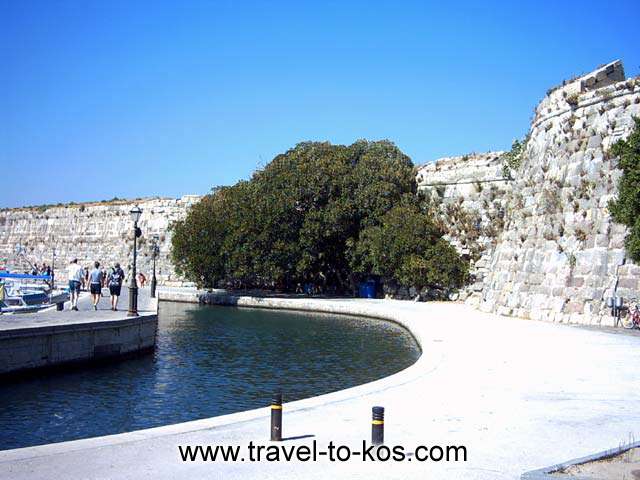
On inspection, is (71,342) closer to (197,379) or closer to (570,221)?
(197,379)

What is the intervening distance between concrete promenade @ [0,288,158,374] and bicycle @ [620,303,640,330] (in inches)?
524

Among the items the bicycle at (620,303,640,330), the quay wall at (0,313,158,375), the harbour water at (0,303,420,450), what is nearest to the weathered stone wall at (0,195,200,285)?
the harbour water at (0,303,420,450)

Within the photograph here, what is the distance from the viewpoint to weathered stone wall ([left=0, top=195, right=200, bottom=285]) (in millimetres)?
54344

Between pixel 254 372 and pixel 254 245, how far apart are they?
816 inches

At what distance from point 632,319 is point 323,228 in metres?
19.0

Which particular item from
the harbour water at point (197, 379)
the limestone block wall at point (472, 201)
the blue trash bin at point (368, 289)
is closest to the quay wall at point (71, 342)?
the harbour water at point (197, 379)

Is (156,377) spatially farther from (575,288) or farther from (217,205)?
(217,205)

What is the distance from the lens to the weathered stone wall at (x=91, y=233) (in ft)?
178

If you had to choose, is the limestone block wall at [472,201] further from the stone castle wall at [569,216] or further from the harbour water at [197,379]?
the harbour water at [197,379]

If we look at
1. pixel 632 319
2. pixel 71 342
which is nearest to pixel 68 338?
pixel 71 342

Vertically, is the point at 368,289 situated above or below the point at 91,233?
below

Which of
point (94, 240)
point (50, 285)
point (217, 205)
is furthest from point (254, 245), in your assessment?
point (94, 240)

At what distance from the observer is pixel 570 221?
75.6ft

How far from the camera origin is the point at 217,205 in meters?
39.4
